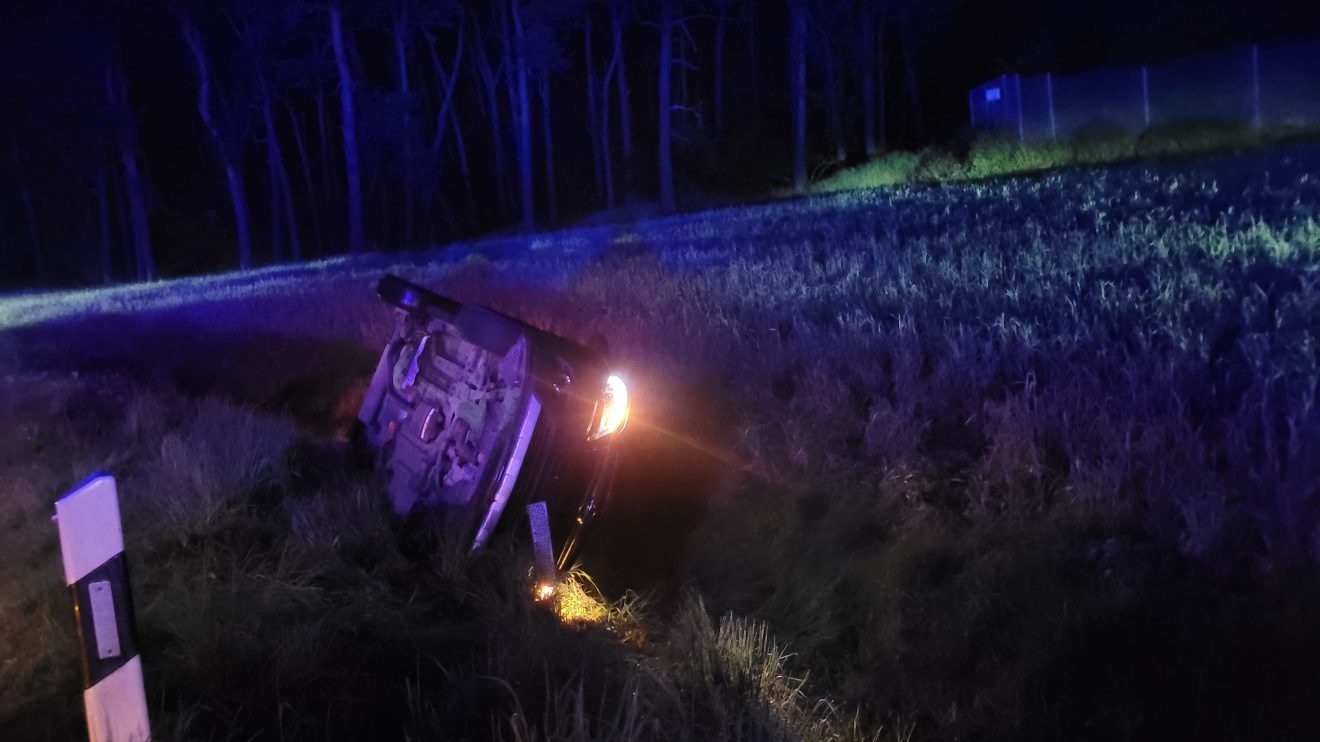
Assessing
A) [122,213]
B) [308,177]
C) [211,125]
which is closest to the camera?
[211,125]

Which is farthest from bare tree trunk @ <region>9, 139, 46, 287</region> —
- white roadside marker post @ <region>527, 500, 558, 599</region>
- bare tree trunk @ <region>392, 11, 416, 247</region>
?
white roadside marker post @ <region>527, 500, 558, 599</region>

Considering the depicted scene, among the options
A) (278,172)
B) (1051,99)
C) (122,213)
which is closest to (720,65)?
(278,172)

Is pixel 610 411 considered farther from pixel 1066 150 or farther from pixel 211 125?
pixel 211 125

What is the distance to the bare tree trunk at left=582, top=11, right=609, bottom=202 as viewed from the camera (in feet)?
160

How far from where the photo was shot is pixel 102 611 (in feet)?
10.5

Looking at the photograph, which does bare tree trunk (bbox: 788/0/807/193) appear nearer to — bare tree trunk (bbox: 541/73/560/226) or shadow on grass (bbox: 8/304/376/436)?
bare tree trunk (bbox: 541/73/560/226)

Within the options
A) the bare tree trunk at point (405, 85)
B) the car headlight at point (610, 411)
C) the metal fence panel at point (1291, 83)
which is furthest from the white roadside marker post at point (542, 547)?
the bare tree trunk at point (405, 85)

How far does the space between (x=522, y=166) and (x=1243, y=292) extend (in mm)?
37357

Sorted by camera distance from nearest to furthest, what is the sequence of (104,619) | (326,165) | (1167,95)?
(104,619) → (1167,95) → (326,165)

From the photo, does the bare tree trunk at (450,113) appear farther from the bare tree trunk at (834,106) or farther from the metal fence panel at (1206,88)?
the metal fence panel at (1206,88)

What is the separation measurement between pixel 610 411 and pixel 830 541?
128 centimetres

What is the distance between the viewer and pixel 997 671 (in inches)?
153

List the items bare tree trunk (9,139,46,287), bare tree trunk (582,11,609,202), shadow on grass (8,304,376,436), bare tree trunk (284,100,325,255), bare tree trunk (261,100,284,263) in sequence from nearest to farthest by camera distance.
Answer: shadow on grass (8,304,376,436)
bare tree trunk (261,100,284,263)
bare tree trunk (582,11,609,202)
bare tree trunk (284,100,325,255)
bare tree trunk (9,139,46,287)

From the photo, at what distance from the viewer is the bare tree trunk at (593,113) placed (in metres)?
48.7
